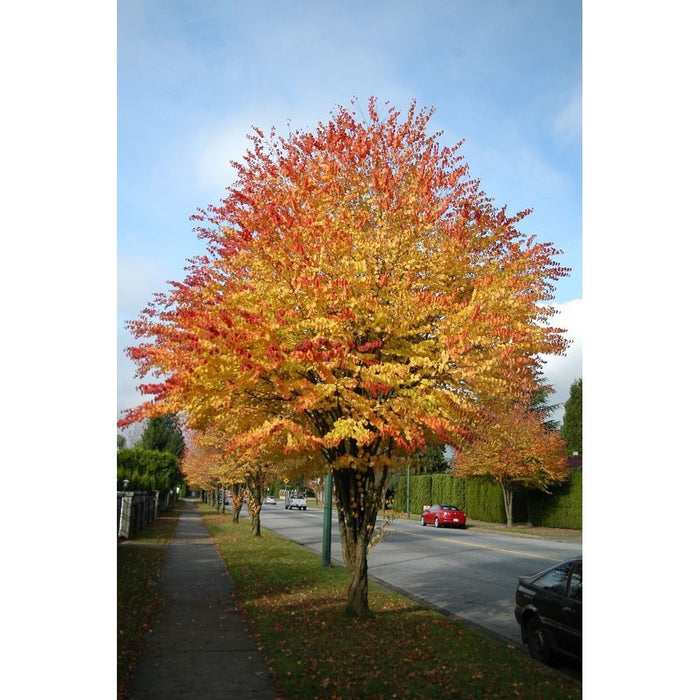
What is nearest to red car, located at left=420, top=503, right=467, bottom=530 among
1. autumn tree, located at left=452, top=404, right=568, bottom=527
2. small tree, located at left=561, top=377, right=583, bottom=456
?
autumn tree, located at left=452, top=404, right=568, bottom=527

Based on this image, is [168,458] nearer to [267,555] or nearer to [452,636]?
[267,555]

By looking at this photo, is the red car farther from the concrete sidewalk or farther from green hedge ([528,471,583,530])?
the concrete sidewalk

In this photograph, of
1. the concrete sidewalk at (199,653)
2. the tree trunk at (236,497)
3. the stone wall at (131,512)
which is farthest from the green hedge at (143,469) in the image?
the concrete sidewalk at (199,653)

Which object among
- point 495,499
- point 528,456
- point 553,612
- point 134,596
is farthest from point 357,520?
point 495,499

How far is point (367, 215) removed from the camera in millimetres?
8219

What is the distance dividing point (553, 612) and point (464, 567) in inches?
383

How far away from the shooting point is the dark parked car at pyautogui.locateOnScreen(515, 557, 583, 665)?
7129 millimetres

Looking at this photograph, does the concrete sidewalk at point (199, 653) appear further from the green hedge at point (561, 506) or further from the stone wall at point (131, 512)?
the green hedge at point (561, 506)

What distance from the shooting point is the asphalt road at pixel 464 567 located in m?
→ 11.2

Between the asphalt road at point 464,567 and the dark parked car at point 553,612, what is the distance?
88cm

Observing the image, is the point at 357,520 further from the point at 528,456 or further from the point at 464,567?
the point at 528,456

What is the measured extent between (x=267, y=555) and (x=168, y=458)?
2981cm

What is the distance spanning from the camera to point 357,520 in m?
9.53

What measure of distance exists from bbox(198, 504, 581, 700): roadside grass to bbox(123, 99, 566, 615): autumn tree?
831 millimetres
